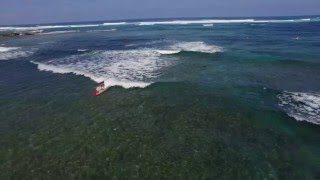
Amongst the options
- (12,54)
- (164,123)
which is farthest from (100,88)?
(12,54)

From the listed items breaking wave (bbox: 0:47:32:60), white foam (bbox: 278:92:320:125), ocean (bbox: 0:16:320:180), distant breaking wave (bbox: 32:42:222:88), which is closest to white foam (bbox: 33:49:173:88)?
distant breaking wave (bbox: 32:42:222:88)

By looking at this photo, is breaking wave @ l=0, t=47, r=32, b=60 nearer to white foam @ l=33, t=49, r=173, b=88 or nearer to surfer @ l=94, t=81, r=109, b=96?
white foam @ l=33, t=49, r=173, b=88

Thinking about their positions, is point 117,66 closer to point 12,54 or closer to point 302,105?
point 302,105

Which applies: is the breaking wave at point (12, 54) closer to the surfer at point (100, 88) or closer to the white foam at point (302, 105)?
the surfer at point (100, 88)

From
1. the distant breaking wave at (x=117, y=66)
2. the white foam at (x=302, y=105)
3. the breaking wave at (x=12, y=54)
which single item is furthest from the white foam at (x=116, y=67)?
the white foam at (x=302, y=105)

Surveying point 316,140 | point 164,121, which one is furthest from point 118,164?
point 316,140

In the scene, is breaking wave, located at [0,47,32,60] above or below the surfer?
below
